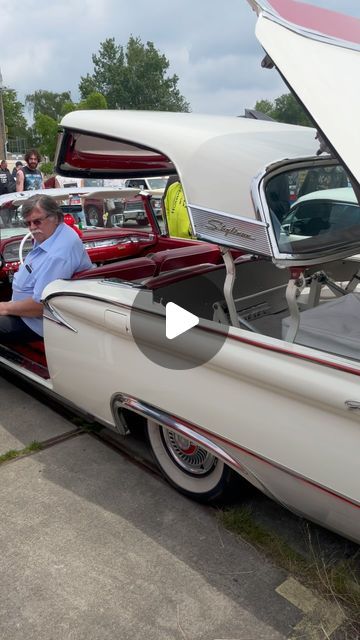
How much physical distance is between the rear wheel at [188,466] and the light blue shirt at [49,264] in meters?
1.15

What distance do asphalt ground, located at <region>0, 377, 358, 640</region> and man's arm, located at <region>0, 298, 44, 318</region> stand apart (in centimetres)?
95

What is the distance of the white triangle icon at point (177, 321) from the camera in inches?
90.3

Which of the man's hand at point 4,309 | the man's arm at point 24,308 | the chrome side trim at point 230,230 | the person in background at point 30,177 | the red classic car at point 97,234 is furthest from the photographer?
the person in background at point 30,177

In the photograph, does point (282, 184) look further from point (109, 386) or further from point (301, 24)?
point (109, 386)

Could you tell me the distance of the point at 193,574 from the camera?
2.30 meters

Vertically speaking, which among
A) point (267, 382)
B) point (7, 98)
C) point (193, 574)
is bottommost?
point (193, 574)

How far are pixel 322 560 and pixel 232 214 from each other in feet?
5.02

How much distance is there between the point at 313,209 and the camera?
2367 mm

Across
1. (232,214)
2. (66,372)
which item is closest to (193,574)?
(66,372)

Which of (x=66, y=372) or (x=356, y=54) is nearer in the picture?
(x=356, y=54)

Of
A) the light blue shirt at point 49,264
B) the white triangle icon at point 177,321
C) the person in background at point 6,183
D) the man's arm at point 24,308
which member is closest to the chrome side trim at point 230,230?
the white triangle icon at point 177,321

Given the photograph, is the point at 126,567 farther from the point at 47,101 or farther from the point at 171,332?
the point at 47,101

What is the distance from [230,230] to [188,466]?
127 centimetres

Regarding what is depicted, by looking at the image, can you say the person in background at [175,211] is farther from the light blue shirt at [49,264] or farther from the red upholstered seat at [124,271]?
the light blue shirt at [49,264]
